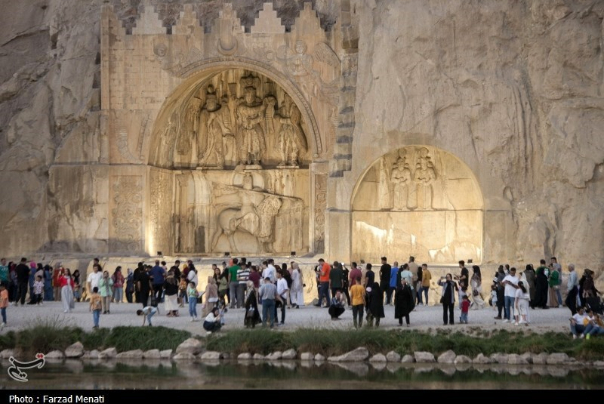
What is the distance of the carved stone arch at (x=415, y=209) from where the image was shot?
38719mm

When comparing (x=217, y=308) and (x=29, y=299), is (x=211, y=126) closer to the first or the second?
(x=29, y=299)

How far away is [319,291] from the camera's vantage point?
115 feet

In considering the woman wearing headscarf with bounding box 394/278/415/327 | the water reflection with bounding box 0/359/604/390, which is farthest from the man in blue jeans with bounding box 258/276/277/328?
the woman wearing headscarf with bounding box 394/278/415/327

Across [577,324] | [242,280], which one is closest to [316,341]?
[577,324]

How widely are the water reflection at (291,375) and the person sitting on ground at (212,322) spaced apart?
1370 mm

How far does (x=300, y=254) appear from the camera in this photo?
43.2 metres

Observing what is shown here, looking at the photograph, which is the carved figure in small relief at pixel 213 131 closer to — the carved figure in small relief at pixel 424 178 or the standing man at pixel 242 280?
the carved figure in small relief at pixel 424 178

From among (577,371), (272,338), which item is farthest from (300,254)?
(577,371)

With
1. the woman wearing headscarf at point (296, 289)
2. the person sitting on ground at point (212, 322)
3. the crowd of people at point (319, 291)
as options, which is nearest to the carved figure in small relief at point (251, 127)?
the crowd of people at point (319, 291)

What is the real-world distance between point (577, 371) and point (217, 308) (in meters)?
8.20

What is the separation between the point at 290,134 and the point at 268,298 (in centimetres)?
1468

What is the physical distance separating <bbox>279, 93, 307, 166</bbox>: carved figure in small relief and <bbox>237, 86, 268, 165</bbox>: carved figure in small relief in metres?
0.69

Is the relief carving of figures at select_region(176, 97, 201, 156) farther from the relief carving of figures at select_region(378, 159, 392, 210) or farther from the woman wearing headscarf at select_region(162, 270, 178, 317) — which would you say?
the woman wearing headscarf at select_region(162, 270, 178, 317)
